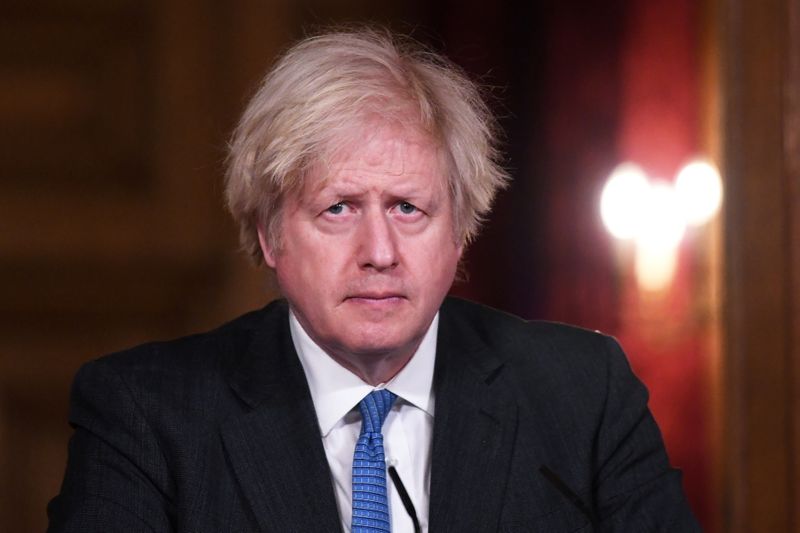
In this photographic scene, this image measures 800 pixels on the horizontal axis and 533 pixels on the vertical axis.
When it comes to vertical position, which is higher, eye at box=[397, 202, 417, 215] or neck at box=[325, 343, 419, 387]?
eye at box=[397, 202, 417, 215]

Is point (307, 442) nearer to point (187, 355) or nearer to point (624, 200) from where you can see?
point (187, 355)

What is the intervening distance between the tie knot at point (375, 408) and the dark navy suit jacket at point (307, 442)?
0.26 ft

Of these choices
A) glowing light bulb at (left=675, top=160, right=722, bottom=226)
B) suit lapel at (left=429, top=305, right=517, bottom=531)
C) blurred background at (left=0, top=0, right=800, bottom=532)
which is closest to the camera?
suit lapel at (left=429, top=305, right=517, bottom=531)

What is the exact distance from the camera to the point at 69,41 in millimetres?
3369

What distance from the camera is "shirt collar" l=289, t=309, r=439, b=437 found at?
1900 millimetres

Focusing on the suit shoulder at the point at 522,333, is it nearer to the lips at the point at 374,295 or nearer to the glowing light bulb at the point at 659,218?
the lips at the point at 374,295

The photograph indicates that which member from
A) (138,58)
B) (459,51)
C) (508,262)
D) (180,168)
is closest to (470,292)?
(508,262)

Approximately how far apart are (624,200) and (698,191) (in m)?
0.21

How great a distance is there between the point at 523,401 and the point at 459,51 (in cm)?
186

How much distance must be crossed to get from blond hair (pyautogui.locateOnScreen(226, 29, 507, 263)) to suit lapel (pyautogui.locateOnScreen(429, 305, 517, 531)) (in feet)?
0.67

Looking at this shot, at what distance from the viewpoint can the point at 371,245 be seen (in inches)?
69.1

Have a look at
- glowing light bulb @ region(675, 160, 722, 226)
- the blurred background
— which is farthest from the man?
glowing light bulb @ region(675, 160, 722, 226)

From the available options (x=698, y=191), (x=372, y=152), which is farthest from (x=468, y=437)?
(x=698, y=191)

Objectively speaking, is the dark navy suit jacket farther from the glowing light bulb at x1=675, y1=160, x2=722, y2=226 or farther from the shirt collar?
the glowing light bulb at x1=675, y1=160, x2=722, y2=226
